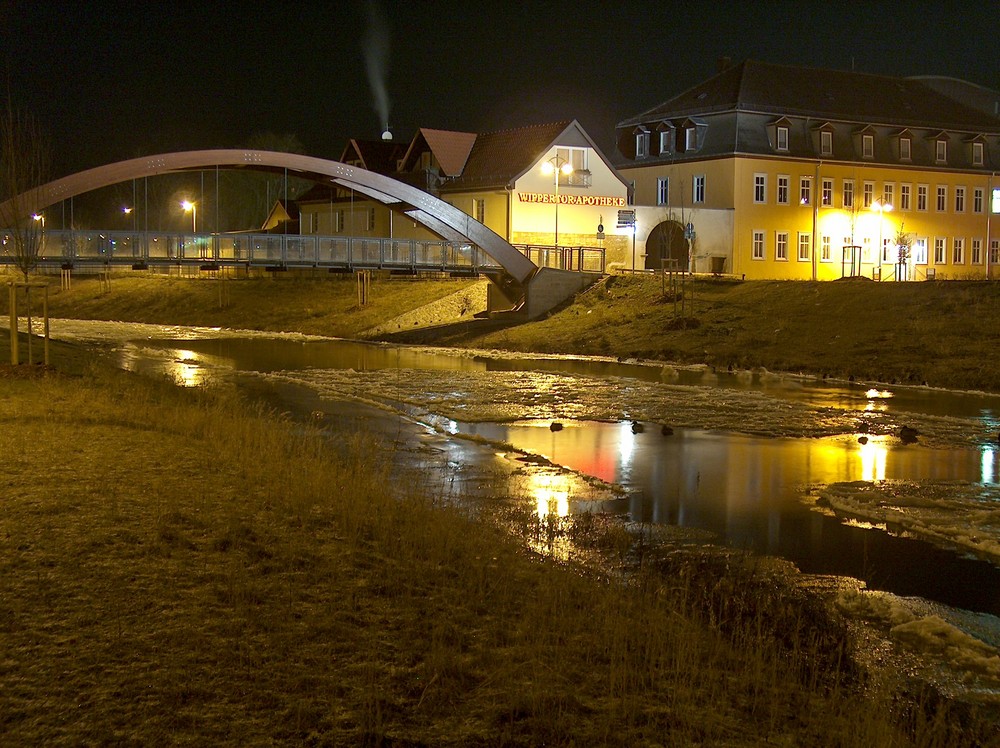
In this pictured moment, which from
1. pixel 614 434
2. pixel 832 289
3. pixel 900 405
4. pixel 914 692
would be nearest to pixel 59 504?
pixel 914 692

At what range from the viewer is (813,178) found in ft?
241

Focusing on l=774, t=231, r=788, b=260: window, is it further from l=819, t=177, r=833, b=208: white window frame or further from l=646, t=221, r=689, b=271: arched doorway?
l=646, t=221, r=689, b=271: arched doorway

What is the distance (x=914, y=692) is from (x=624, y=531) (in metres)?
5.43

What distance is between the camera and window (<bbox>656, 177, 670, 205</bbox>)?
74.9 meters

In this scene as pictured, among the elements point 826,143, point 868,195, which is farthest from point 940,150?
point 826,143

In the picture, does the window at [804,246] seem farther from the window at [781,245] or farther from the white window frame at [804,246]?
the window at [781,245]

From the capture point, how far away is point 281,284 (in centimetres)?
7375

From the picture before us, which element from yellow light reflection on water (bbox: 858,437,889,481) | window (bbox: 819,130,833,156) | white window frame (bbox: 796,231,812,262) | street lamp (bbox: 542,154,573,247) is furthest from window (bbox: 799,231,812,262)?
yellow light reflection on water (bbox: 858,437,889,481)

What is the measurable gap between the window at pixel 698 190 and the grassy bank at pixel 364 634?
201 ft

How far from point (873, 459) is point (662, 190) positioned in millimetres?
56296

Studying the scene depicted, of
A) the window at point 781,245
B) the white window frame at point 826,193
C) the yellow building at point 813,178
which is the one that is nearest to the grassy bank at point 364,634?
the yellow building at point 813,178

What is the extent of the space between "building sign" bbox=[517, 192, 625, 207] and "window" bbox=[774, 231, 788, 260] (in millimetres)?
9741

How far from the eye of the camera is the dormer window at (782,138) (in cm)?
7244

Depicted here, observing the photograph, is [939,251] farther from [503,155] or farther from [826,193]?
[503,155]
